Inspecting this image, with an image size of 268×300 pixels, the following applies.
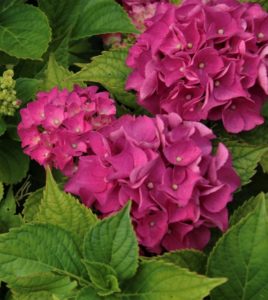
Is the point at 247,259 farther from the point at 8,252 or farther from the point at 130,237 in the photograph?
the point at 8,252

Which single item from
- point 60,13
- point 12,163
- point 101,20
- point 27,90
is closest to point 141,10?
point 101,20

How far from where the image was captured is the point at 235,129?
1.43m

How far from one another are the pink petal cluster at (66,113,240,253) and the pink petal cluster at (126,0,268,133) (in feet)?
0.37

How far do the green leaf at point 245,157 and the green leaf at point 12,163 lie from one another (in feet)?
1.68

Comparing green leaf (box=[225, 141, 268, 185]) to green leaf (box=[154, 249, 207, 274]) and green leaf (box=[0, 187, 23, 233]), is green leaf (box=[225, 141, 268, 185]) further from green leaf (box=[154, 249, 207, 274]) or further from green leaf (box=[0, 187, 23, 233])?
green leaf (box=[0, 187, 23, 233])

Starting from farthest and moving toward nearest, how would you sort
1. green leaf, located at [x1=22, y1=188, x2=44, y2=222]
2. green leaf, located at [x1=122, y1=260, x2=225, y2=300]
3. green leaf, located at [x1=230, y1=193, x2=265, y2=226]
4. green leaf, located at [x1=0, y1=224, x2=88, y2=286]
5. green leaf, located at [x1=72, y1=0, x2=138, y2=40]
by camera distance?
green leaf, located at [x1=72, y1=0, x2=138, y2=40] < green leaf, located at [x1=22, y1=188, x2=44, y2=222] < green leaf, located at [x1=230, y1=193, x2=265, y2=226] < green leaf, located at [x1=0, y1=224, x2=88, y2=286] < green leaf, located at [x1=122, y1=260, x2=225, y2=300]

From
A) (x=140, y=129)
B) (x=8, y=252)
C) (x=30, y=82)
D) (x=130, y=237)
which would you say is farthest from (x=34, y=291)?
(x=30, y=82)

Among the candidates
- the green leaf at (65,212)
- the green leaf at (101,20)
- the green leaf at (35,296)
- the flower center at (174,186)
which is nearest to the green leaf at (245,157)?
the flower center at (174,186)

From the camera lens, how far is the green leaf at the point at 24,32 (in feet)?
5.48

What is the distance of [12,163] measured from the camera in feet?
5.30

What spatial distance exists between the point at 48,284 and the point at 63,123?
1.25ft

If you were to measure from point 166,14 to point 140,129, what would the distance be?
282 mm

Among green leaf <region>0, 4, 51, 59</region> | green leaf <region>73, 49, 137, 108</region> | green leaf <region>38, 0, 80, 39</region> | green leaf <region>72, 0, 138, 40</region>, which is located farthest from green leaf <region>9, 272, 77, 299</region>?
green leaf <region>38, 0, 80, 39</region>

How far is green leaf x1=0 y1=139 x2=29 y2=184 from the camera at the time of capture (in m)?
1.60
